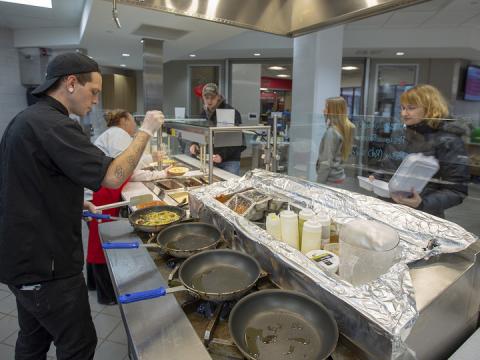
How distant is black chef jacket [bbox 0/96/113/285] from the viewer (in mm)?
1102

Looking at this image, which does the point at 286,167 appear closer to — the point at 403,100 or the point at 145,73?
the point at 403,100

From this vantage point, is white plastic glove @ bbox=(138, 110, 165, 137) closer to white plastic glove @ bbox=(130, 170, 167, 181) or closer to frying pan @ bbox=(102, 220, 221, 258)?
frying pan @ bbox=(102, 220, 221, 258)

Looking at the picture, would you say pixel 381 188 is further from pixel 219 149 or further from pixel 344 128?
pixel 219 149

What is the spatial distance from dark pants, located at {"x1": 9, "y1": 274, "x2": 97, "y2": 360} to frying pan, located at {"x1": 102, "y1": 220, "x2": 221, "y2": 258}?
26 centimetres

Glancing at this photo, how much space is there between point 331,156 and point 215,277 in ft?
6.81

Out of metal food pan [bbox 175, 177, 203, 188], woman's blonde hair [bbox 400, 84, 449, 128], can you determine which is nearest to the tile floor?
metal food pan [bbox 175, 177, 203, 188]

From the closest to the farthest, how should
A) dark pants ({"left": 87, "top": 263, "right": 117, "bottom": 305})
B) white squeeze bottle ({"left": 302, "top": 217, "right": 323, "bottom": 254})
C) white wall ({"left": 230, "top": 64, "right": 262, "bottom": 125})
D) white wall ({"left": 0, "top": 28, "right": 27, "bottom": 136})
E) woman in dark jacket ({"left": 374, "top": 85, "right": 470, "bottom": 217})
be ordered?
white squeeze bottle ({"left": 302, "top": 217, "right": 323, "bottom": 254}) → woman in dark jacket ({"left": 374, "top": 85, "right": 470, "bottom": 217}) → dark pants ({"left": 87, "top": 263, "right": 117, "bottom": 305}) → white wall ({"left": 0, "top": 28, "right": 27, "bottom": 136}) → white wall ({"left": 230, "top": 64, "right": 262, "bottom": 125})

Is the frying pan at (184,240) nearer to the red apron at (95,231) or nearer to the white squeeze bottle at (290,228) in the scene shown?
the white squeeze bottle at (290,228)

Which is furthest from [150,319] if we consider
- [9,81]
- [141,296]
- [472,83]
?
[472,83]

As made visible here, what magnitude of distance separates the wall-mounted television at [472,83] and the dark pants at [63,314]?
813 centimetres

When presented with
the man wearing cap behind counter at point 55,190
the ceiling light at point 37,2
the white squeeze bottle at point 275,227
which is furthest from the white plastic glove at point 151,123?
the ceiling light at point 37,2

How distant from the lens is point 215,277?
1004mm

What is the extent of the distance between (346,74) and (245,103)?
2.36 meters

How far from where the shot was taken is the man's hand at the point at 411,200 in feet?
6.07
